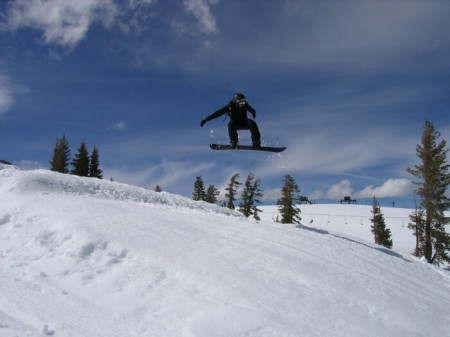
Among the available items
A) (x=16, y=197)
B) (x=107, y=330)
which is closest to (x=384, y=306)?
(x=107, y=330)

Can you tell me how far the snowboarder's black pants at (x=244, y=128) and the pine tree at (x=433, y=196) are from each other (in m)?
25.3

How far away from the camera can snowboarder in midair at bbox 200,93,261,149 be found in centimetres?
1305

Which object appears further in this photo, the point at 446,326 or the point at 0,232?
the point at 0,232

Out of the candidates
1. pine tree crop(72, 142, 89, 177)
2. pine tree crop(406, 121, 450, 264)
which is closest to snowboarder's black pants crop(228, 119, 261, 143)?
pine tree crop(406, 121, 450, 264)

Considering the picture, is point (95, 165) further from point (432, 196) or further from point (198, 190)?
point (432, 196)

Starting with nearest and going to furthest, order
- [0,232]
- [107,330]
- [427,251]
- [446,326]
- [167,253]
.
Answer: [107,330] → [446,326] → [167,253] → [0,232] → [427,251]

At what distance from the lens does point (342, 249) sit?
1498 cm

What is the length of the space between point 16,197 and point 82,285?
886cm

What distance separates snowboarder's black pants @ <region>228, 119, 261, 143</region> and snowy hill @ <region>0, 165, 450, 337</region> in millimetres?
3482

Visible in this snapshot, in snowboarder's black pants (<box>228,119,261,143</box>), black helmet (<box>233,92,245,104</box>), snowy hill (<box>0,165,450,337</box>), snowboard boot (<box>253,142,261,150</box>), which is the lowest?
snowy hill (<box>0,165,450,337</box>)

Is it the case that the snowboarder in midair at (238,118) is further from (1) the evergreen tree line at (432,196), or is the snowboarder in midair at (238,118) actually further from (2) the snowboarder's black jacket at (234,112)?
(1) the evergreen tree line at (432,196)

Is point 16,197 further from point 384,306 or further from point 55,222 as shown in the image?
point 384,306

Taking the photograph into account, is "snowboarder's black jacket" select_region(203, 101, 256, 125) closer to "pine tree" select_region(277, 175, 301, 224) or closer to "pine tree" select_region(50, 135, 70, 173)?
"pine tree" select_region(277, 175, 301, 224)

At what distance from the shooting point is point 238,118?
44.2ft
